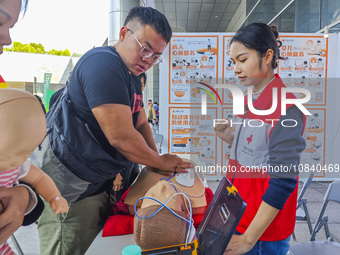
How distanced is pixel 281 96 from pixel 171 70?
3.25 m

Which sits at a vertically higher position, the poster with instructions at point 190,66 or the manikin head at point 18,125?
the poster with instructions at point 190,66

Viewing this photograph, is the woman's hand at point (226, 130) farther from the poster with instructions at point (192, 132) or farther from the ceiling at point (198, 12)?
the ceiling at point (198, 12)

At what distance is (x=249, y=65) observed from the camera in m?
0.87

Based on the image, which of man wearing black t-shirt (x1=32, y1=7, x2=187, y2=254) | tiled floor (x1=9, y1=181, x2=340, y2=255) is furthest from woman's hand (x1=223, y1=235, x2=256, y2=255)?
tiled floor (x1=9, y1=181, x2=340, y2=255)

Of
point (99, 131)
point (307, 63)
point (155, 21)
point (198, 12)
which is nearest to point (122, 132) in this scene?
point (99, 131)

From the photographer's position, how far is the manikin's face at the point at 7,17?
9.9 inches

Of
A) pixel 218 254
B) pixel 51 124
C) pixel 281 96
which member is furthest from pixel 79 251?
pixel 281 96

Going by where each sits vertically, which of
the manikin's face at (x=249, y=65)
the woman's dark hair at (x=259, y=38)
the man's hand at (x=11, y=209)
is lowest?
the man's hand at (x=11, y=209)

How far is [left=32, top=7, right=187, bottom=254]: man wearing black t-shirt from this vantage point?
784mm

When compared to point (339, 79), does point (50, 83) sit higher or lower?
lower

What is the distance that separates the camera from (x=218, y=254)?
538mm

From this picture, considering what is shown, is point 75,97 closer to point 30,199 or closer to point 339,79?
point 30,199

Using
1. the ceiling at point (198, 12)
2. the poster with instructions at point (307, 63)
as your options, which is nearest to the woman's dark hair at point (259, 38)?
the poster with instructions at point (307, 63)

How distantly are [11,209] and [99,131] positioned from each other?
637 mm
